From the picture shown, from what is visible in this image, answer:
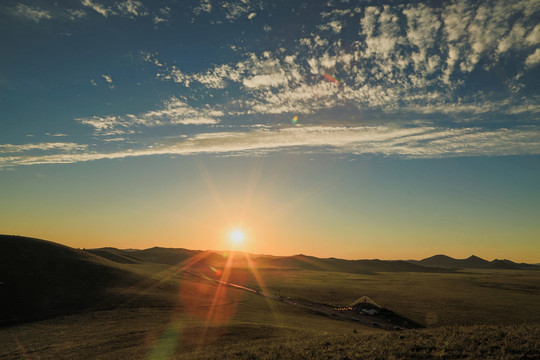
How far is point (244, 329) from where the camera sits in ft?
115

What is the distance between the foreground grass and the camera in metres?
17.2

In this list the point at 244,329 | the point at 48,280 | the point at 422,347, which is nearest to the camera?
the point at 422,347

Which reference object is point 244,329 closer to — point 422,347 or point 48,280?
point 422,347

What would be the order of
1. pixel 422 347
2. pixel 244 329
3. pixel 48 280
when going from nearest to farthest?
pixel 422 347 → pixel 244 329 → pixel 48 280

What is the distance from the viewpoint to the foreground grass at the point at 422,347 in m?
17.2

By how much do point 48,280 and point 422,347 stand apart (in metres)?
71.8

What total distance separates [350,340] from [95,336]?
28221 millimetres

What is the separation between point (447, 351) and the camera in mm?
17734

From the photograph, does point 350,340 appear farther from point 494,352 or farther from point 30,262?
point 30,262

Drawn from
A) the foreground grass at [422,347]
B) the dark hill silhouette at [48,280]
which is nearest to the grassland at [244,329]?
the foreground grass at [422,347]

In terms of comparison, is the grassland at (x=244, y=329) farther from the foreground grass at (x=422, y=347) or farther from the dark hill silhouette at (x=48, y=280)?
the dark hill silhouette at (x=48, y=280)

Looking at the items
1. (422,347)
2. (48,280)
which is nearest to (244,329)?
(422,347)

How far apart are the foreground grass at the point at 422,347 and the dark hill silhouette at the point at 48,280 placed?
1602 inches

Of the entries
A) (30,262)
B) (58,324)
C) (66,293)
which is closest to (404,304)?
(58,324)
